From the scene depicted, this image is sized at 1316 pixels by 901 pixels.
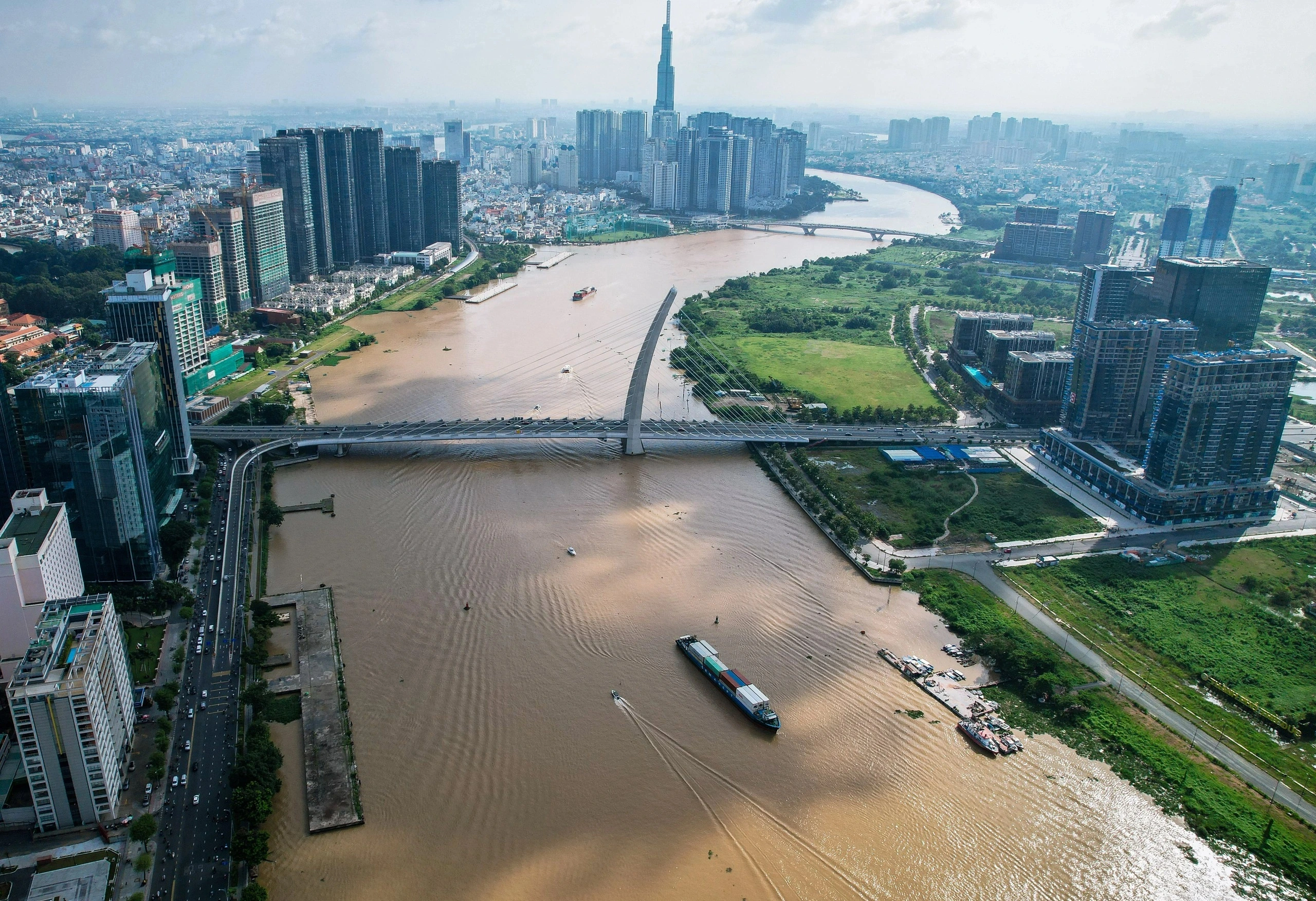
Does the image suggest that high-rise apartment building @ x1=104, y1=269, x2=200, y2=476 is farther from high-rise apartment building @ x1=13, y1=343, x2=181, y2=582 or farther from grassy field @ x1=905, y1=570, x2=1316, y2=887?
grassy field @ x1=905, y1=570, x2=1316, y2=887

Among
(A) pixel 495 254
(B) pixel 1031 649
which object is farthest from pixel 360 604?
(A) pixel 495 254

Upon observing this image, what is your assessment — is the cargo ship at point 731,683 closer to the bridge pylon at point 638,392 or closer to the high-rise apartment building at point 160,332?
the bridge pylon at point 638,392

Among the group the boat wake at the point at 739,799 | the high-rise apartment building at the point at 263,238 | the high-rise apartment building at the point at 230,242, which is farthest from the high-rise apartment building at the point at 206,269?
the boat wake at the point at 739,799

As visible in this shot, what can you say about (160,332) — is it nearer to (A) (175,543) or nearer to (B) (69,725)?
(A) (175,543)

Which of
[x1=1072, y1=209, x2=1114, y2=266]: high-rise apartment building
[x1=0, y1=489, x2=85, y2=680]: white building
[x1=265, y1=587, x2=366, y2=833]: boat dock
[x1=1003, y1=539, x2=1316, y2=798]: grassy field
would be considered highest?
[x1=1072, y1=209, x2=1114, y2=266]: high-rise apartment building

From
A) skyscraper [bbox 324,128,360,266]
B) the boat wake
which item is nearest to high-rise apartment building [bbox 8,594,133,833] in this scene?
the boat wake

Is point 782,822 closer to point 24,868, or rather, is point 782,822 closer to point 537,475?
point 24,868
